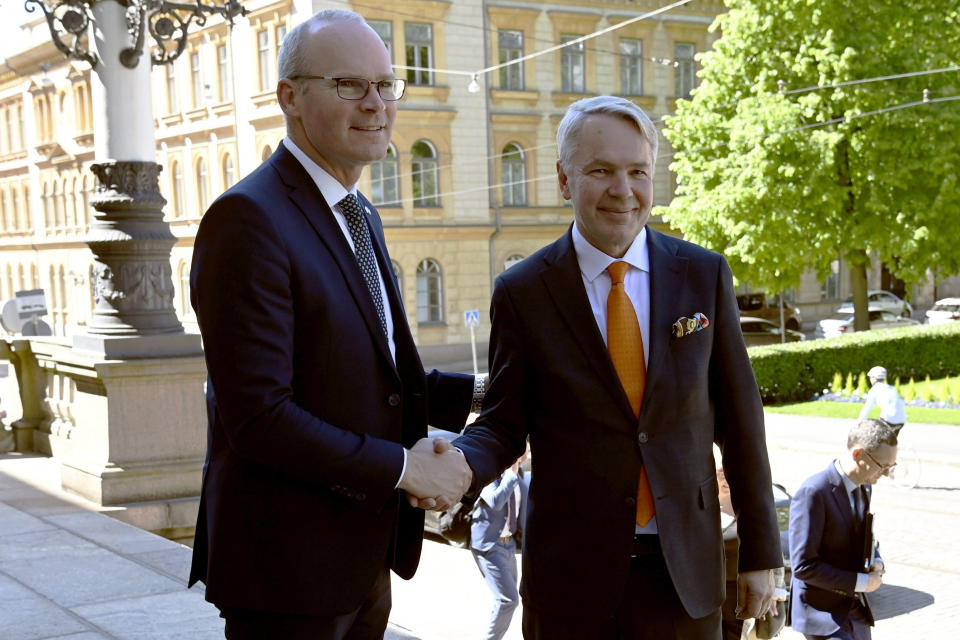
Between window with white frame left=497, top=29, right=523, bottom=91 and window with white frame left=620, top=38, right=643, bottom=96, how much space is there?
3.90m

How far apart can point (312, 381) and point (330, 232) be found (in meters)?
0.39

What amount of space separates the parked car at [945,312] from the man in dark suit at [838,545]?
121ft

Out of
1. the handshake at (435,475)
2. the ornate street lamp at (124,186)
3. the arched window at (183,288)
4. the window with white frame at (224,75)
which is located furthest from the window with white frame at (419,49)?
the handshake at (435,475)

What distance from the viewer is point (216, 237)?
107 inches

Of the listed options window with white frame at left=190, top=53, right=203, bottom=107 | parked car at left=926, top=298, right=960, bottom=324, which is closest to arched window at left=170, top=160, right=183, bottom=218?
window with white frame at left=190, top=53, right=203, bottom=107

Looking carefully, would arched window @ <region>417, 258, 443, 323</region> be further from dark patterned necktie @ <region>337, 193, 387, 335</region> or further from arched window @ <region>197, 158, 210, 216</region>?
dark patterned necktie @ <region>337, 193, 387, 335</region>

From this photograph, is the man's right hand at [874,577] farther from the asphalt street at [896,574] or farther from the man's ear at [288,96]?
the man's ear at [288,96]

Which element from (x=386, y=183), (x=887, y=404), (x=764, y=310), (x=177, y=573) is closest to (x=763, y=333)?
(x=764, y=310)

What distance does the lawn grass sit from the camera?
20672 mm

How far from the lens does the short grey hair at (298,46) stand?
2924mm

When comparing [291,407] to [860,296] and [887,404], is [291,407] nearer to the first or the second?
[887,404]

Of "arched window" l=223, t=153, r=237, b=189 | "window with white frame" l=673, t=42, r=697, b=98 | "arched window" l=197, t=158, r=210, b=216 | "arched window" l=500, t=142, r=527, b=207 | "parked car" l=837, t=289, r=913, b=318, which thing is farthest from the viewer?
"parked car" l=837, t=289, r=913, b=318

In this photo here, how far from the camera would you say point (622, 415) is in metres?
3.15

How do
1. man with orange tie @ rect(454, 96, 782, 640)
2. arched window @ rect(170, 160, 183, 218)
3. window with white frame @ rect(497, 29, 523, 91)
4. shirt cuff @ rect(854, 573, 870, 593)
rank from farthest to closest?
arched window @ rect(170, 160, 183, 218), window with white frame @ rect(497, 29, 523, 91), shirt cuff @ rect(854, 573, 870, 593), man with orange tie @ rect(454, 96, 782, 640)
